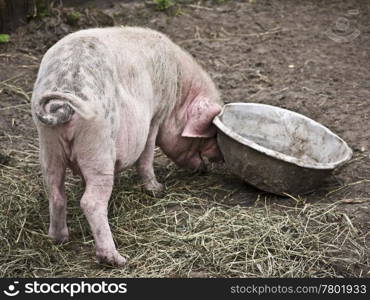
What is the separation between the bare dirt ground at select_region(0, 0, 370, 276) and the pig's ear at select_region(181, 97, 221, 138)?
1.28 ft

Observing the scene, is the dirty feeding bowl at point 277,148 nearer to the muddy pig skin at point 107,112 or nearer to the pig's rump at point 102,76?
the muddy pig skin at point 107,112

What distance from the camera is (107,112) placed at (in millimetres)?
5031

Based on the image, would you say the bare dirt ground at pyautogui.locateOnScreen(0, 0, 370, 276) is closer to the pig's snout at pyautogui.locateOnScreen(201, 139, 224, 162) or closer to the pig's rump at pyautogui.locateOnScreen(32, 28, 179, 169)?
the pig's snout at pyautogui.locateOnScreen(201, 139, 224, 162)

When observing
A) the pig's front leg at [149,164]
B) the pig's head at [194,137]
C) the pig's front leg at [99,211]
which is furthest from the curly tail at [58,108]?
the pig's head at [194,137]

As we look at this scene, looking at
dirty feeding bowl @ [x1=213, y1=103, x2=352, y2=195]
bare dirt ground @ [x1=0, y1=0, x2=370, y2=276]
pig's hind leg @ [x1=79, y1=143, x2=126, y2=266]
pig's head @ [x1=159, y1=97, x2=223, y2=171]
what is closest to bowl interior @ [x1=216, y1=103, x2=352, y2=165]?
dirty feeding bowl @ [x1=213, y1=103, x2=352, y2=195]

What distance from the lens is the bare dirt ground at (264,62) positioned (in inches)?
246

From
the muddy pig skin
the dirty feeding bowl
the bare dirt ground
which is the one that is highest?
the muddy pig skin

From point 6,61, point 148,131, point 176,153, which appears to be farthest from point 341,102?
point 6,61

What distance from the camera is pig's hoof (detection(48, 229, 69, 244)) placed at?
532cm

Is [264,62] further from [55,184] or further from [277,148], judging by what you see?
[55,184]

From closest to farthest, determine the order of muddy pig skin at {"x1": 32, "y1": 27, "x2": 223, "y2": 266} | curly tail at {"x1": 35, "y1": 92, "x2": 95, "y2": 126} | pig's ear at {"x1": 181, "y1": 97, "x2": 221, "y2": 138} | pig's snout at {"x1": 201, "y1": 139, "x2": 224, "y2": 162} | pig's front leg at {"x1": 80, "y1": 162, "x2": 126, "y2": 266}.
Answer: curly tail at {"x1": 35, "y1": 92, "x2": 95, "y2": 126} → muddy pig skin at {"x1": 32, "y1": 27, "x2": 223, "y2": 266} → pig's front leg at {"x1": 80, "y1": 162, "x2": 126, "y2": 266} → pig's ear at {"x1": 181, "y1": 97, "x2": 221, "y2": 138} → pig's snout at {"x1": 201, "y1": 139, "x2": 224, "y2": 162}

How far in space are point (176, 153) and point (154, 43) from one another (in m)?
0.87

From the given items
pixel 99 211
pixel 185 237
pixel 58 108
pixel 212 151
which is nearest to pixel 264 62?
pixel 212 151

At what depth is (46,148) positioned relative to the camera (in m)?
5.05
